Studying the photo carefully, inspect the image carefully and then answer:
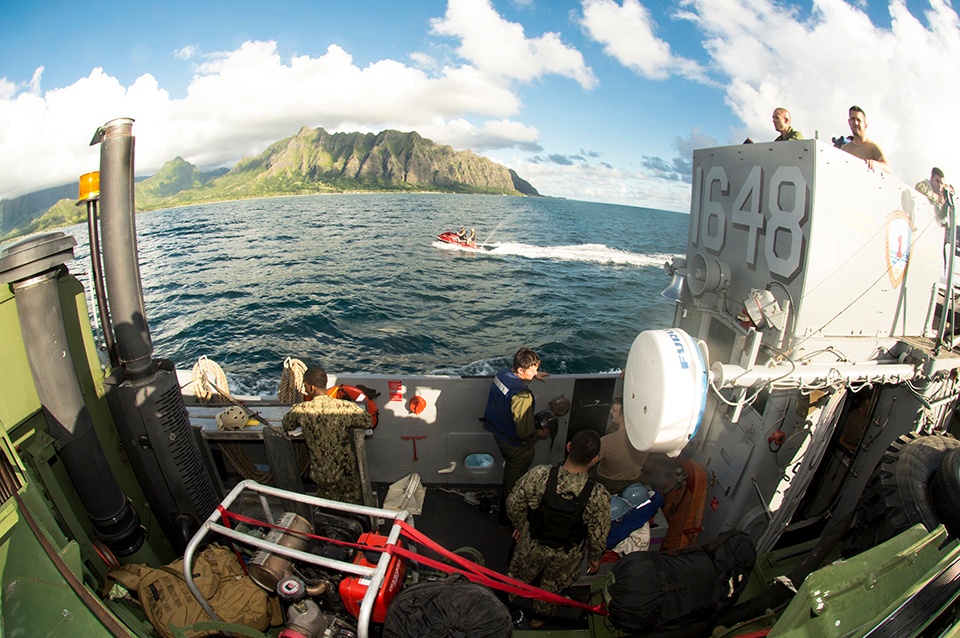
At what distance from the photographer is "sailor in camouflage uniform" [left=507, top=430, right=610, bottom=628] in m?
3.57

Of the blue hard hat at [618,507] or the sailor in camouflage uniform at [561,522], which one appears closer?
the sailor in camouflage uniform at [561,522]

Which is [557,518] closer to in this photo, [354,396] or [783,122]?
[354,396]

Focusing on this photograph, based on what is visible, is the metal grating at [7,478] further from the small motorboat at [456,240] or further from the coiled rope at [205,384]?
the small motorboat at [456,240]

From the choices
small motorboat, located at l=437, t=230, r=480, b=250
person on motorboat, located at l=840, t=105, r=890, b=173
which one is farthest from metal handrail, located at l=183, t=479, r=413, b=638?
small motorboat, located at l=437, t=230, r=480, b=250

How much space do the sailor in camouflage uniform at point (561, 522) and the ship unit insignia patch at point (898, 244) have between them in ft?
9.48

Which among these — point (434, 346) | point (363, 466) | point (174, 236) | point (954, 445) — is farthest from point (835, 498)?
point (174, 236)

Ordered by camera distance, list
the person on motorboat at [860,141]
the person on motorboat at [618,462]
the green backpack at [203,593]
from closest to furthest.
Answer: the green backpack at [203,593] < the person on motorboat at [860,141] < the person on motorboat at [618,462]

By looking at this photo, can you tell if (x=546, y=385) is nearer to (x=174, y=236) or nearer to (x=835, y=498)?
(x=835, y=498)

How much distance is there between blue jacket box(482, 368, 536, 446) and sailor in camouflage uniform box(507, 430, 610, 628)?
3.86 ft

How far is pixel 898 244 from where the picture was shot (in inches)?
153

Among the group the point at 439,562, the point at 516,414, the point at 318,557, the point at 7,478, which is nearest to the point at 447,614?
the point at 439,562

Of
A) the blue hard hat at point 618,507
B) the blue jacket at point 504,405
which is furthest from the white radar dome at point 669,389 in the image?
the blue jacket at point 504,405

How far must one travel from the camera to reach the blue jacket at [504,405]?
16.2 feet

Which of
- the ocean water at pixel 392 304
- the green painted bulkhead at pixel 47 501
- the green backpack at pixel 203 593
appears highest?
the green painted bulkhead at pixel 47 501
